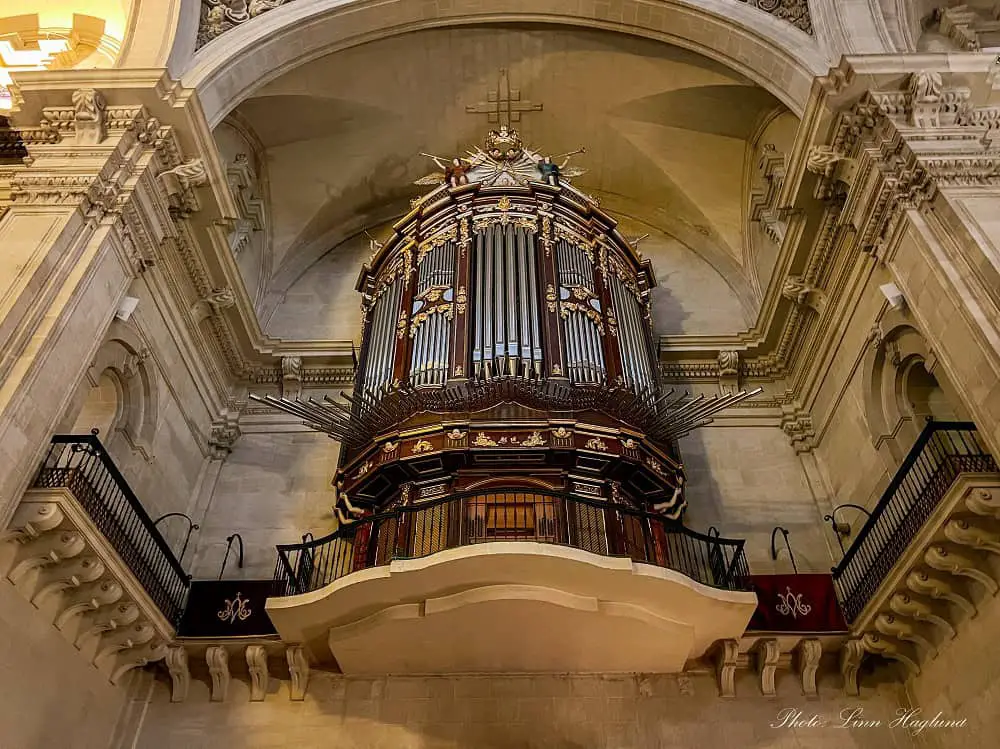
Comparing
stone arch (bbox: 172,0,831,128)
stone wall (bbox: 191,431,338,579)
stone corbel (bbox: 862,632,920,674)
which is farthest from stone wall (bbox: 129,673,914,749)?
stone arch (bbox: 172,0,831,128)

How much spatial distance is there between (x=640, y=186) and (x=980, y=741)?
31.0ft

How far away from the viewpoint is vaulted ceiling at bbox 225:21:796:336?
468 inches

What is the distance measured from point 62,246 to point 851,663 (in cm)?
805

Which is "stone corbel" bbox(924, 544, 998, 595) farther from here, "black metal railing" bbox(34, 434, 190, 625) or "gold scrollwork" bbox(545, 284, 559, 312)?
"black metal railing" bbox(34, 434, 190, 625)

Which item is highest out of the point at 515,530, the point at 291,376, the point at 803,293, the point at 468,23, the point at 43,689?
the point at 468,23

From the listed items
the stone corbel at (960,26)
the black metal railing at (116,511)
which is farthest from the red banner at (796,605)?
the stone corbel at (960,26)

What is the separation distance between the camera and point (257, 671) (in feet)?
25.0

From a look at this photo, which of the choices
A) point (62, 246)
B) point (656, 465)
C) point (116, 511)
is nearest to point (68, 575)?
point (116, 511)

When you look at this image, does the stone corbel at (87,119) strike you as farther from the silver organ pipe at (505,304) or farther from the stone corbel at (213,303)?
the silver organ pipe at (505,304)

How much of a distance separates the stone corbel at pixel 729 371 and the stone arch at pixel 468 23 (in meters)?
3.12

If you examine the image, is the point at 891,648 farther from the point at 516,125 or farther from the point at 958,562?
the point at 516,125

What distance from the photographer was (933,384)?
8609 mm

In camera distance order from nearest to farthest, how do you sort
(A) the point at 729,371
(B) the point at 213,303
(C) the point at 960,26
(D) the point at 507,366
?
1. (D) the point at 507,366
2. (B) the point at 213,303
3. (C) the point at 960,26
4. (A) the point at 729,371

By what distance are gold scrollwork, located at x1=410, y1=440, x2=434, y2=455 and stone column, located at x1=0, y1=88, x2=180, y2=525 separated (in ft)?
9.77
